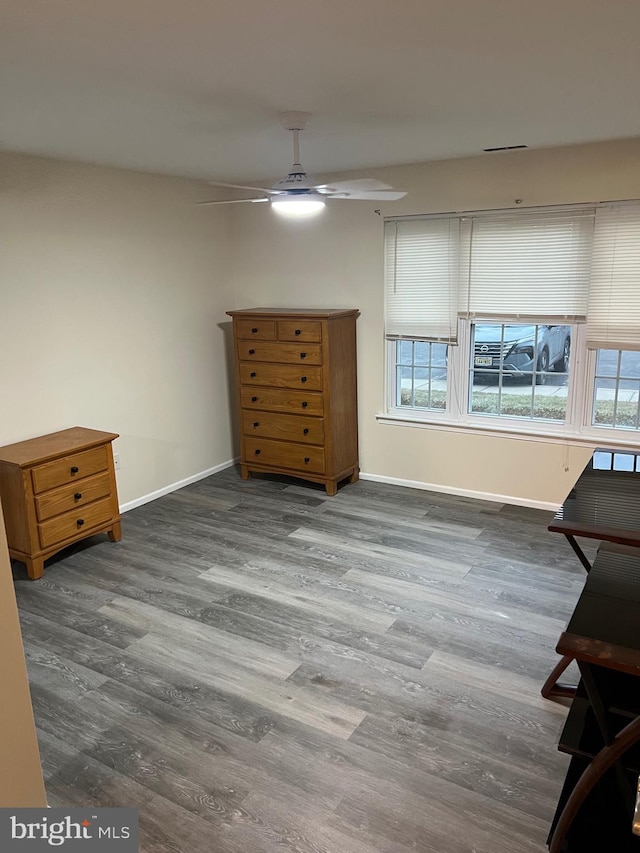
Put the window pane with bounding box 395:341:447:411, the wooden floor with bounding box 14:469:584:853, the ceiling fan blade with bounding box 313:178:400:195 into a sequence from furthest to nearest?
the window pane with bounding box 395:341:447:411 < the ceiling fan blade with bounding box 313:178:400:195 < the wooden floor with bounding box 14:469:584:853

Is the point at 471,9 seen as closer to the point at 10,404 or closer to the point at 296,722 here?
the point at 296,722

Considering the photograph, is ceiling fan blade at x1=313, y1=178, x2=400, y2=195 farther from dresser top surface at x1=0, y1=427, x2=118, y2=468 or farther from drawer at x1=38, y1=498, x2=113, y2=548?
drawer at x1=38, y1=498, x2=113, y2=548

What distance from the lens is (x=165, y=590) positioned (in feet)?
11.5

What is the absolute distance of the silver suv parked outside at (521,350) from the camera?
4.28m

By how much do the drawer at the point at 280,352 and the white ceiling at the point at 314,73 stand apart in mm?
1463

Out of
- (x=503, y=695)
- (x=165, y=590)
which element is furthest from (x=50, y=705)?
(x=503, y=695)

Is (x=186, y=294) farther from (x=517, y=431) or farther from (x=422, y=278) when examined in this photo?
(x=517, y=431)

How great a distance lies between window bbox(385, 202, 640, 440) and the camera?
399 centimetres

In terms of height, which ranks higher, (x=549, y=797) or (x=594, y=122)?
(x=594, y=122)

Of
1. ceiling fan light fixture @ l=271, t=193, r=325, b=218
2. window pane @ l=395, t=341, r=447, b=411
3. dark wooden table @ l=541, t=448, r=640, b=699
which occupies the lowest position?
dark wooden table @ l=541, t=448, r=640, b=699

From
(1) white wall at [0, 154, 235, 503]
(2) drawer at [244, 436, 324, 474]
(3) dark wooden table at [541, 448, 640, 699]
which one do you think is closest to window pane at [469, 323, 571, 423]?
(2) drawer at [244, 436, 324, 474]

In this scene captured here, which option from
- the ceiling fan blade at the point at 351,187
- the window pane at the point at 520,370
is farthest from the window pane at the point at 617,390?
the ceiling fan blade at the point at 351,187

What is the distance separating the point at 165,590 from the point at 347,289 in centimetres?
267

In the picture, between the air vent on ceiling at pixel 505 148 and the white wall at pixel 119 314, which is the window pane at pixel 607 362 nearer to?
the air vent on ceiling at pixel 505 148
